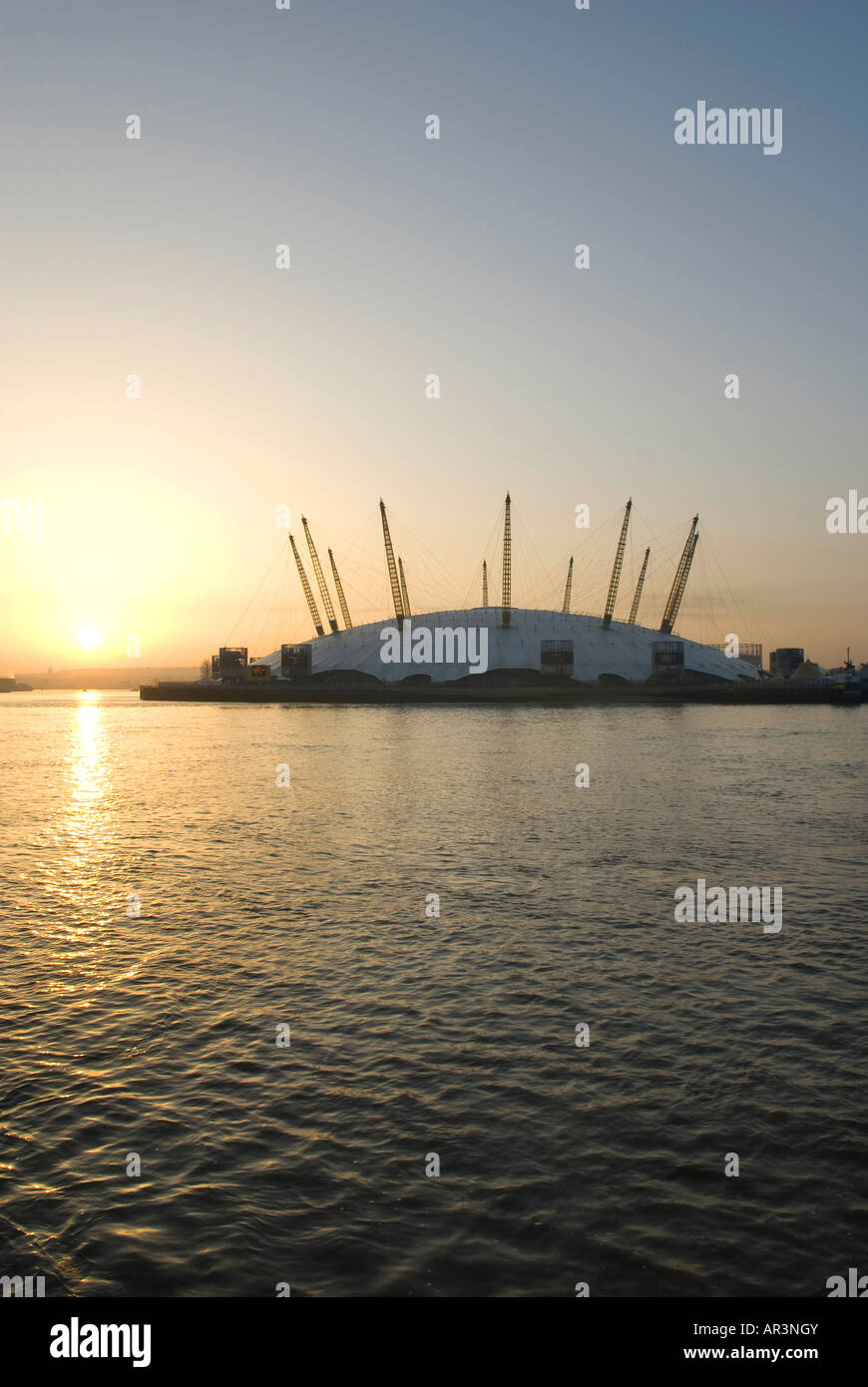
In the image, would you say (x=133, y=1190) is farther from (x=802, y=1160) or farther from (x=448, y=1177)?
(x=802, y=1160)

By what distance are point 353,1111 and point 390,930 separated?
9.84 meters

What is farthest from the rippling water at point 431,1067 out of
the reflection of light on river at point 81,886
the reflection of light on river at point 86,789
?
the reflection of light on river at point 86,789

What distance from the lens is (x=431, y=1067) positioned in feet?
48.0

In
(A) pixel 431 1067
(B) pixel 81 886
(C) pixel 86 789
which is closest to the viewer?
(A) pixel 431 1067

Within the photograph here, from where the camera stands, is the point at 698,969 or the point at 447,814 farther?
the point at 447,814

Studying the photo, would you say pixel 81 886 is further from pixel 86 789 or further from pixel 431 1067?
pixel 86 789

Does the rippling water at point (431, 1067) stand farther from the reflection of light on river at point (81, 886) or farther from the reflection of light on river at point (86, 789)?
the reflection of light on river at point (86, 789)

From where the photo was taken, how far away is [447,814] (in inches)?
1721

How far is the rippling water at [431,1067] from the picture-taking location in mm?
9961

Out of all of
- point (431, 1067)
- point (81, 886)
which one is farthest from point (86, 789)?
point (431, 1067)

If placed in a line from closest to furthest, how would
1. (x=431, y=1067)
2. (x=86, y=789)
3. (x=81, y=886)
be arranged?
(x=431, y=1067) < (x=81, y=886) < (x=86, y=789)

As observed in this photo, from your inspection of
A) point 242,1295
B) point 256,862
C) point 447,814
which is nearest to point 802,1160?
point 242,1295

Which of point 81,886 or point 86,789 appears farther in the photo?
point 86,789

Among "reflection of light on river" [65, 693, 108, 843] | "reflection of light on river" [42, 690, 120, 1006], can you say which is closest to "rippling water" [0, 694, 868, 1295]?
"reflection of light on river" [42, 690, 120, 1006]
